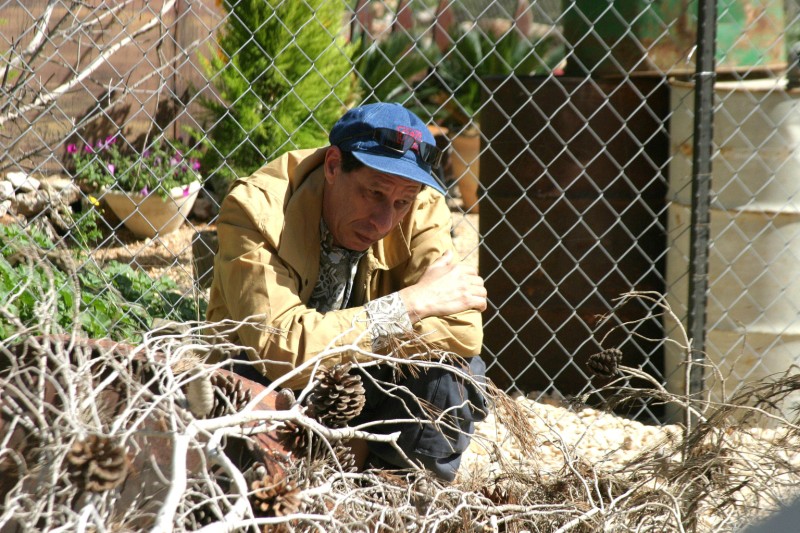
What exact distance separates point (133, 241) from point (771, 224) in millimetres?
4355

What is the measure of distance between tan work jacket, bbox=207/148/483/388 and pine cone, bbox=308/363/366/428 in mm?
402

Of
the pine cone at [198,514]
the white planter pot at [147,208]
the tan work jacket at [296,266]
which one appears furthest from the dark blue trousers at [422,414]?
the white planter pot at [147,208]

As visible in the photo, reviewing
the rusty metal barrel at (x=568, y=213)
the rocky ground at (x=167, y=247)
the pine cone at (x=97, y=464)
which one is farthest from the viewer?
the rocky ground at (x=167, y=247)

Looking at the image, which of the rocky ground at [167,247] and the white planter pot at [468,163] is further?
the white planter pot at [468,163]

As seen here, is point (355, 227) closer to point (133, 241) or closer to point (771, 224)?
point (771, 224)

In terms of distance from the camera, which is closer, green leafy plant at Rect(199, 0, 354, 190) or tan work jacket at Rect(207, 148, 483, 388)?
tan work jacket at Rect(207, 148, 483, 388)

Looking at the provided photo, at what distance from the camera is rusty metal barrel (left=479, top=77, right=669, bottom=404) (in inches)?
146

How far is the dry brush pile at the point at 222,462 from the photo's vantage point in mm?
1178

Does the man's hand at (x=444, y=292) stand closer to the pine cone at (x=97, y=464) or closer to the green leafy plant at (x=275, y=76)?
the pine cone at (x=97, y=464)

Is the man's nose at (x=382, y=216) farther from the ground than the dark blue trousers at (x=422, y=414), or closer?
farther from the ground

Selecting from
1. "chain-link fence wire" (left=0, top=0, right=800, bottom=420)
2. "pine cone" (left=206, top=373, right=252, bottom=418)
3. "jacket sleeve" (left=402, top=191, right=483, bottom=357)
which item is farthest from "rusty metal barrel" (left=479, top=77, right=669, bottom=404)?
"pine cone" (left=206, top=373, right=252, bottom=418)

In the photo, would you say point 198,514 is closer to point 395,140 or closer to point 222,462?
point 222,462

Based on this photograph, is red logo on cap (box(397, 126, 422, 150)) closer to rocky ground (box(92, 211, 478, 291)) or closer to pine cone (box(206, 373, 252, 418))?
pine cone (box(206, 373, 252, 418))

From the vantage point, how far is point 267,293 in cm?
227
